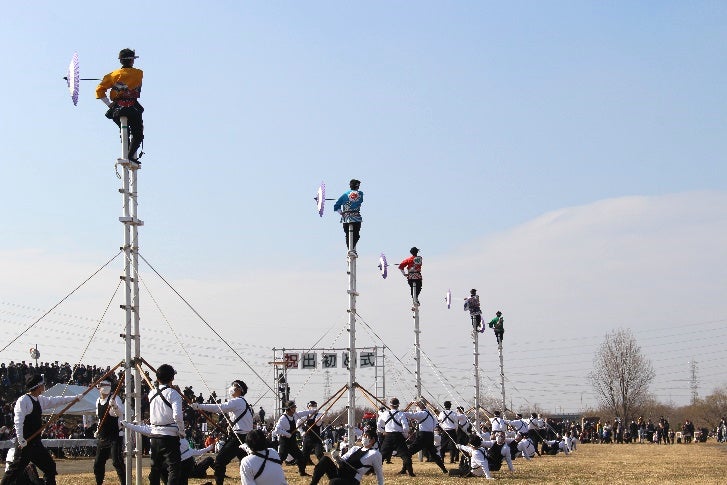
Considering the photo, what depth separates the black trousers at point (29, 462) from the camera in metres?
15.9

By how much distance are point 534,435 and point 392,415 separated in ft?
65.4

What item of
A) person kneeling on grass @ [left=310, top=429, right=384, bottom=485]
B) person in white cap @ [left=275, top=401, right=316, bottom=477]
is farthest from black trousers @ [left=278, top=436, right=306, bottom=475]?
person kneeling on grass @ [left=310, top=429, right=384, bottom=485]

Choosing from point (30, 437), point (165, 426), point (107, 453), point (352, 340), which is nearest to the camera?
point (165, 426)

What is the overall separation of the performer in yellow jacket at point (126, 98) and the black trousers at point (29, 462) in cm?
481

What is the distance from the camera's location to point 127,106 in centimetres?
1723

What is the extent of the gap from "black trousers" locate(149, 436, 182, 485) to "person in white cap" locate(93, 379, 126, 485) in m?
3.35

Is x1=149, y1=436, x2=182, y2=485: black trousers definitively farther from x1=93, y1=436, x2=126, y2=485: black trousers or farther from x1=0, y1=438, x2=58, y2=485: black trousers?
x1=93, y1=436, x2=126, y2=485: black trousers

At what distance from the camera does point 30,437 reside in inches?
628

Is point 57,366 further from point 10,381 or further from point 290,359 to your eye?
point 290,359

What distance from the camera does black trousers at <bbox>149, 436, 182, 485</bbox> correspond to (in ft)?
50.0

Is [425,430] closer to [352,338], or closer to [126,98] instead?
[352,338]

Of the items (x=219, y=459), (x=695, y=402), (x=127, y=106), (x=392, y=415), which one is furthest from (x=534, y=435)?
(x=695, y=402)

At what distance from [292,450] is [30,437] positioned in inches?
414

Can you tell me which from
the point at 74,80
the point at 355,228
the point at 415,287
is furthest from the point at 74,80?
the point at 415,287
